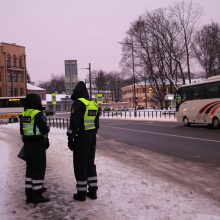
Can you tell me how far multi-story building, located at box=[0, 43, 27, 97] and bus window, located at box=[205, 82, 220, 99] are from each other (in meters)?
54.9

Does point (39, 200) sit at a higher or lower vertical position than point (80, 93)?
lower

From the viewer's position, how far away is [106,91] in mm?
157625

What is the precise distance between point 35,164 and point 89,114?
48.1 inches

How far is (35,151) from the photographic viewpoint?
6.39 meters

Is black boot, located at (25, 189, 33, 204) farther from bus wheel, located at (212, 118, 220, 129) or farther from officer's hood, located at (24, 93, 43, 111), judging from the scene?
bus wheel, located at (212, 118, 220, 129)

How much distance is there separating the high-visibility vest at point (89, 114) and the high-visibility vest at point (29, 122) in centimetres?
81

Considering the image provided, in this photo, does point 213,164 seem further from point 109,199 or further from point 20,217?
point 20,217

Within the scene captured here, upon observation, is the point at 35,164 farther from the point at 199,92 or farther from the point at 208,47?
the point at 208,47

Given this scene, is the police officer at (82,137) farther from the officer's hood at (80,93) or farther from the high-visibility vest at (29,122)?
the high-visibility vest at (29,122)

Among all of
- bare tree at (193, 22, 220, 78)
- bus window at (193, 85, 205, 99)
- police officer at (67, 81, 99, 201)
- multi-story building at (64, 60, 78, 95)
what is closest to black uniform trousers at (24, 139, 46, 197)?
police officer at (67, 81, 99, 201)

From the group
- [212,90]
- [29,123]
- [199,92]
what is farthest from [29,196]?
[199,92]

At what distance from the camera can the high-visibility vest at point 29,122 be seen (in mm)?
6449

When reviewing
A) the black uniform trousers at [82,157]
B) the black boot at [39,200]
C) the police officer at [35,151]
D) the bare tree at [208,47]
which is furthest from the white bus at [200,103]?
the bare tree at [208,47]

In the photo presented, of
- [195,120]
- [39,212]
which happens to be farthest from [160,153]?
[195,120]
